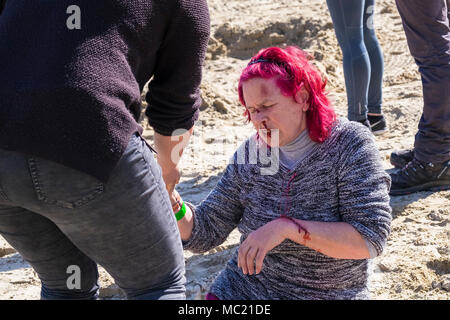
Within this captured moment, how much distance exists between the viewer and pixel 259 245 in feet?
6.17

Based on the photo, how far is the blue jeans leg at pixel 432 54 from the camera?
3.23 m

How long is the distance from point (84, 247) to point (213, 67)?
17.6ft

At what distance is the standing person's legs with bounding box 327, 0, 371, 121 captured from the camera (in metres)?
3.99

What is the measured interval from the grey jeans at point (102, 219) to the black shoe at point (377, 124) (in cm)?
314

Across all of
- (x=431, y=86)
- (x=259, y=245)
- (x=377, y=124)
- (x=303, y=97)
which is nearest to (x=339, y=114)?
(x=377, y=124)

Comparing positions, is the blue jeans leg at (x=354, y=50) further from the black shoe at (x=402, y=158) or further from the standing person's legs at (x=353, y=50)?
the black shoe at (x=402, y=158)

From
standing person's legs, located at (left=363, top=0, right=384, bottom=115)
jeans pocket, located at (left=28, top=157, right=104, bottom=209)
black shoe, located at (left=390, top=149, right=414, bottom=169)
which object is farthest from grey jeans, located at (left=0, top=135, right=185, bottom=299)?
standing person's legs, located at (left=363, top=0, right=384, bottom=115)

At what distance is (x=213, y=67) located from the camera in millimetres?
6828

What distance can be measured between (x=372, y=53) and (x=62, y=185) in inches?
129

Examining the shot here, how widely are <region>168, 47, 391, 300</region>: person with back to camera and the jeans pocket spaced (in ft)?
1.92

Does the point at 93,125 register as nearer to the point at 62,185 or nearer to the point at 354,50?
the point at 62,185

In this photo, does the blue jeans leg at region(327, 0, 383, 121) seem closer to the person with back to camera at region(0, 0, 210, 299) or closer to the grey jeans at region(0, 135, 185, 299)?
the person with back to camera at region(0, 0, 210, 299)

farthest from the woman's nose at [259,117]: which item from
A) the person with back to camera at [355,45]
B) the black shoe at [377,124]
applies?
the black shoe at [377,124]

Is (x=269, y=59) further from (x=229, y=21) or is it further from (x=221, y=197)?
(x=229, y=21)
